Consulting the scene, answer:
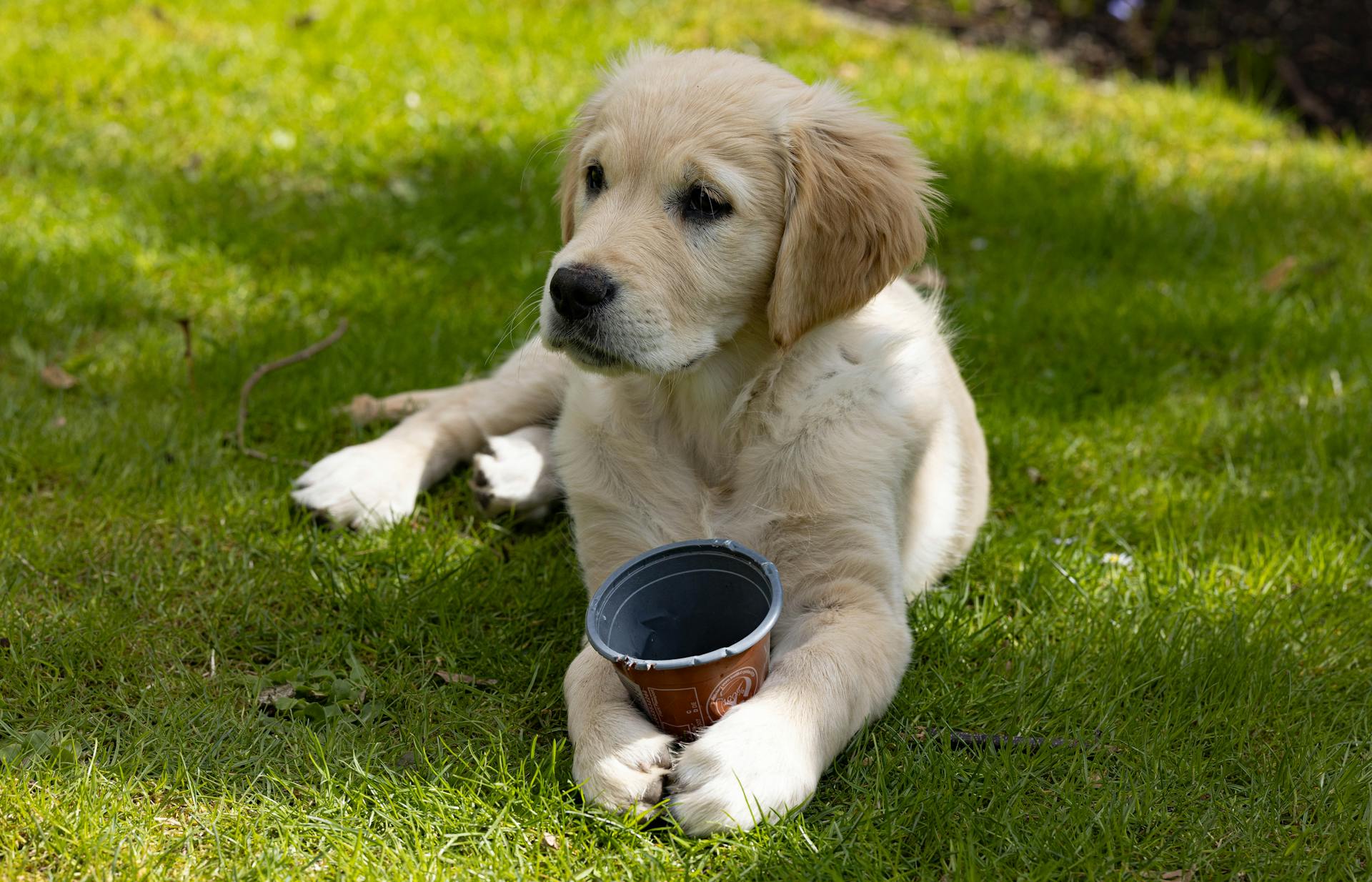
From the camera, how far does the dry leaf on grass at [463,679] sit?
8.80ft

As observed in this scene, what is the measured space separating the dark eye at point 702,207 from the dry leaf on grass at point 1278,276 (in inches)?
123

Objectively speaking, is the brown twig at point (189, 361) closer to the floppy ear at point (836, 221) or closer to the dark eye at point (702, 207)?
the dark eye at point (702, 207)

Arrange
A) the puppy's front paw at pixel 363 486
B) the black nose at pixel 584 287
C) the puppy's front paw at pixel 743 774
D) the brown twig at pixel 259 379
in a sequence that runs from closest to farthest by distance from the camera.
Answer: the puppy's front paw at pixel 743 774, the black nose at pixel 584 287, the puppy's front paw at pixel 363 486, the brown twig at pixel 259 379

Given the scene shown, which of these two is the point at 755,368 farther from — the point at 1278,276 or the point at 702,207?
the point at 1278,276

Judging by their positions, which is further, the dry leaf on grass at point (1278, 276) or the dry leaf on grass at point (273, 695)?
the dry leaf on grass at point (1278, 276)

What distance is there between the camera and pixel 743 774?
2186 mm

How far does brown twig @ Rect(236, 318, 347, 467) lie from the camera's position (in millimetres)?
3482

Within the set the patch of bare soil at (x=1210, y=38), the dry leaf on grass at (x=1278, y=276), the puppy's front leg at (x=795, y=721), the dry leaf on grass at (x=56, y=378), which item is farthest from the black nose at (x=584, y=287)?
the patch of bare soil at (x=1210, y=38)

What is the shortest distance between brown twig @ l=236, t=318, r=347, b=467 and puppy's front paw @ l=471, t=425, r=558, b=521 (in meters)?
0.57

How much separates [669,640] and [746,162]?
1072 millimetres

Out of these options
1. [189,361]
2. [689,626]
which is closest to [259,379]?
[189,361]

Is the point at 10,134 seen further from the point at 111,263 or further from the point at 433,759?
the point at 433,759

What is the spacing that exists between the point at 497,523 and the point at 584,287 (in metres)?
1.07

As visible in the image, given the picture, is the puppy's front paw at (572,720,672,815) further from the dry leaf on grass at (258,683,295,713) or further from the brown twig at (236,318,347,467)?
the brown twig at (236,318,347,467)
